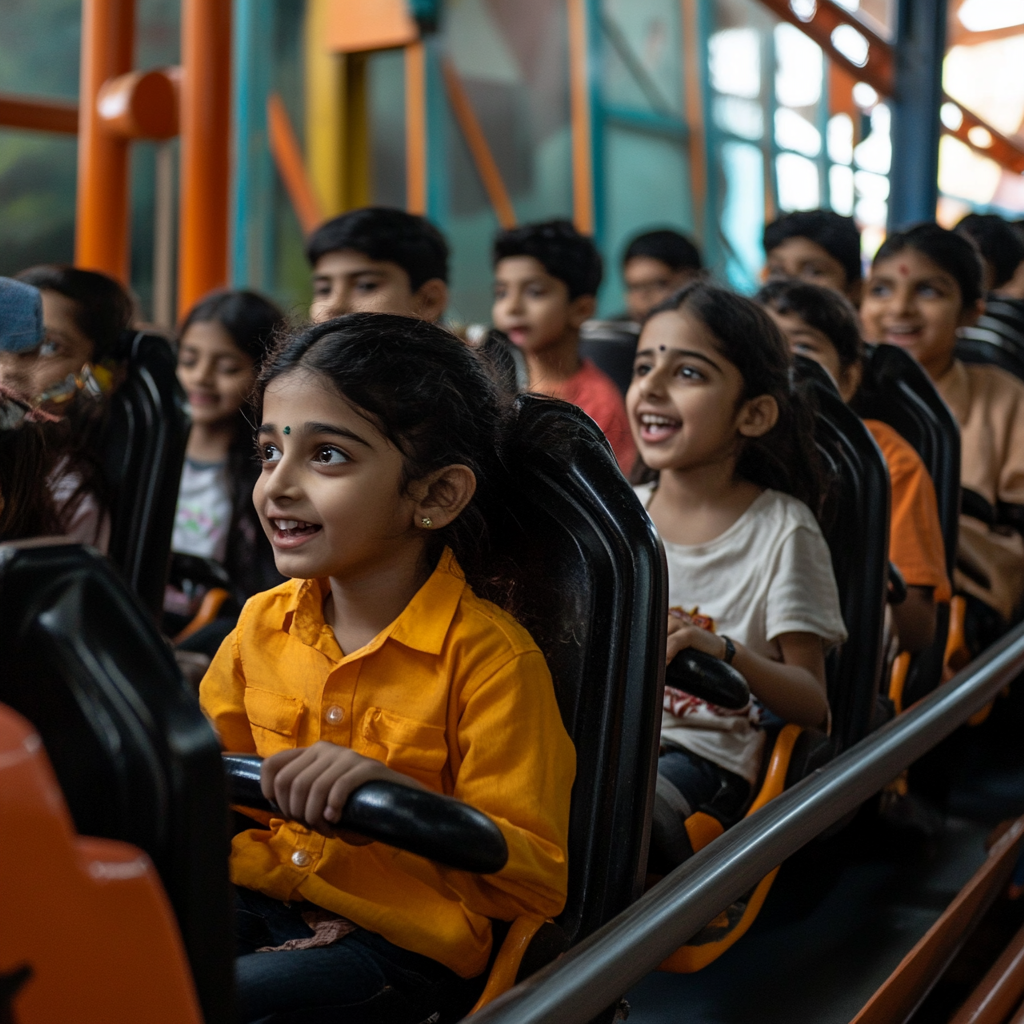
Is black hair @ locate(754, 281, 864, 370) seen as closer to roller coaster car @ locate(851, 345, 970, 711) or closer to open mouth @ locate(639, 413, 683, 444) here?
roller coaster car @ locate(851, 345, 970, 711)

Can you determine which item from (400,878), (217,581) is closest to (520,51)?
(217,581)

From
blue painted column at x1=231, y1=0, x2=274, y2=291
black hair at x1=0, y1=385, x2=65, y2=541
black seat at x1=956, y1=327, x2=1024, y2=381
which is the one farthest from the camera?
blue painted column at x1=231, y1=0, x2=274, y2=291

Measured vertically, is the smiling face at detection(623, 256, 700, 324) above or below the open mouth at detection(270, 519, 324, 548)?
above

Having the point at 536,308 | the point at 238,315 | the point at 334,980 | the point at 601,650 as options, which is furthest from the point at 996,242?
the point at 334,980

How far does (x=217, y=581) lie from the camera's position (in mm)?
1831

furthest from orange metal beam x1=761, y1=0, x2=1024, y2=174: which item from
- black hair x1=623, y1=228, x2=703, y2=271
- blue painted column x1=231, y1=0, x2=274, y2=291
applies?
blue painted column x1=231, y1=0, x2=274, y2=291

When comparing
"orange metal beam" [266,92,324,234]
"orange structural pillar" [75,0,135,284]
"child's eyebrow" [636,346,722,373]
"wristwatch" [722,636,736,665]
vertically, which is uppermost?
"orange metal beam" [266,92,324,234]

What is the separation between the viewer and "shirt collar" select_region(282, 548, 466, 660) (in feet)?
3.01

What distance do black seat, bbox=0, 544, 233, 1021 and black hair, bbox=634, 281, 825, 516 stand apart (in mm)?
972

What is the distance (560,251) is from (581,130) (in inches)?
163

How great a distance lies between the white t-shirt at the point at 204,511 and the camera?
81.2 inches

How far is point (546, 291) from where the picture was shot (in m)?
2.57

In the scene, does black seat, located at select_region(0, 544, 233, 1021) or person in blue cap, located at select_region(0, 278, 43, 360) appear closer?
black seat, located at select_region(0, 544, 233, 1021)

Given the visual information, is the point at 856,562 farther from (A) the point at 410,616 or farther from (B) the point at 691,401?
(A) the point at 410,616
